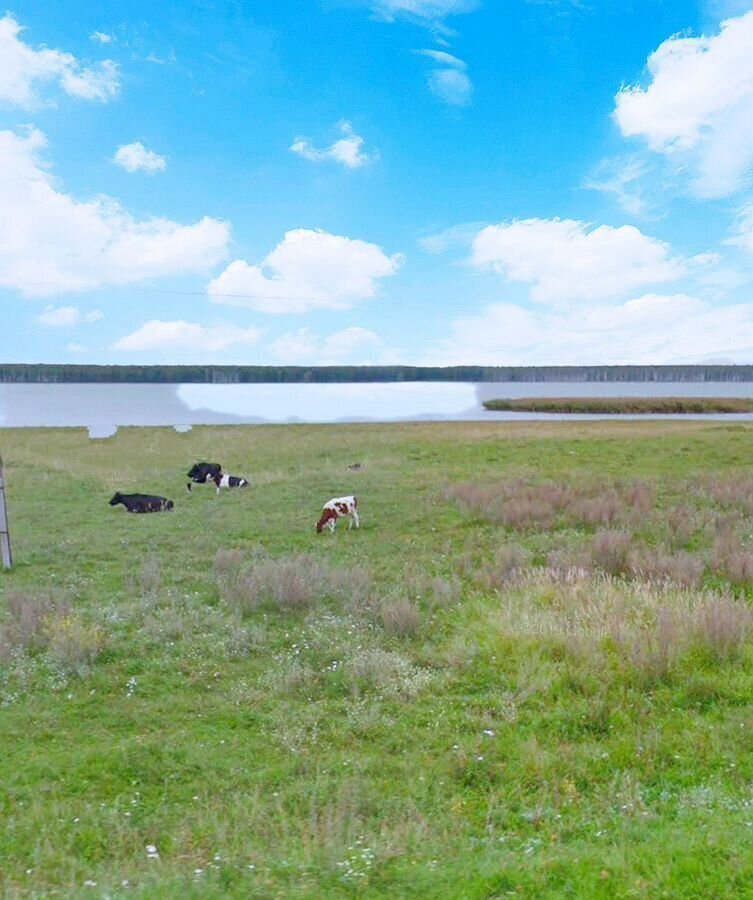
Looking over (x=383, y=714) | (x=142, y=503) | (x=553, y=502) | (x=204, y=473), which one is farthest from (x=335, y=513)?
(x=383, y=714)

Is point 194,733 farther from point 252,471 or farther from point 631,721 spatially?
point 252,471

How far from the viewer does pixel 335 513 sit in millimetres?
16516

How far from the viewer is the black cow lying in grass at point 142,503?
Answer: 19500 mm

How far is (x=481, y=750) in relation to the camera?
609 centimetres

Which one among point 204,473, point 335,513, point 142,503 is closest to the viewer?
point 335,513

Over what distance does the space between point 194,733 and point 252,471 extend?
21.0 m

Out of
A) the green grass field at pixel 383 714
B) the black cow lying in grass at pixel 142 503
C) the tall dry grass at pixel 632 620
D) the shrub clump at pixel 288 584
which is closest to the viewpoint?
the green grass field at pixel 383 714

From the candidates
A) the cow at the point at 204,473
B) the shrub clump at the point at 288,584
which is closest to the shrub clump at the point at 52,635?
the shrub clump at the point at 288,584

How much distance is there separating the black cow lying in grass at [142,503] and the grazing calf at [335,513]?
580 cm

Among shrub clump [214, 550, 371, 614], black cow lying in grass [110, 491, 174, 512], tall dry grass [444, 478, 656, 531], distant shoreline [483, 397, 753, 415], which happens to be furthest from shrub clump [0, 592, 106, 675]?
distant shoreline [483, 397, 753, 415]

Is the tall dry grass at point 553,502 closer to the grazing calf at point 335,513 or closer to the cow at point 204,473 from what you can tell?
the grazing calf at point 335,513

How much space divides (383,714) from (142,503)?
14550mm

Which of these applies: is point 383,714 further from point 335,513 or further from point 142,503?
point 142,503

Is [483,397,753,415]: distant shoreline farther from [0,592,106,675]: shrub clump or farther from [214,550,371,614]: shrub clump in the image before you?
[0,592,106,675]: shrub clump
